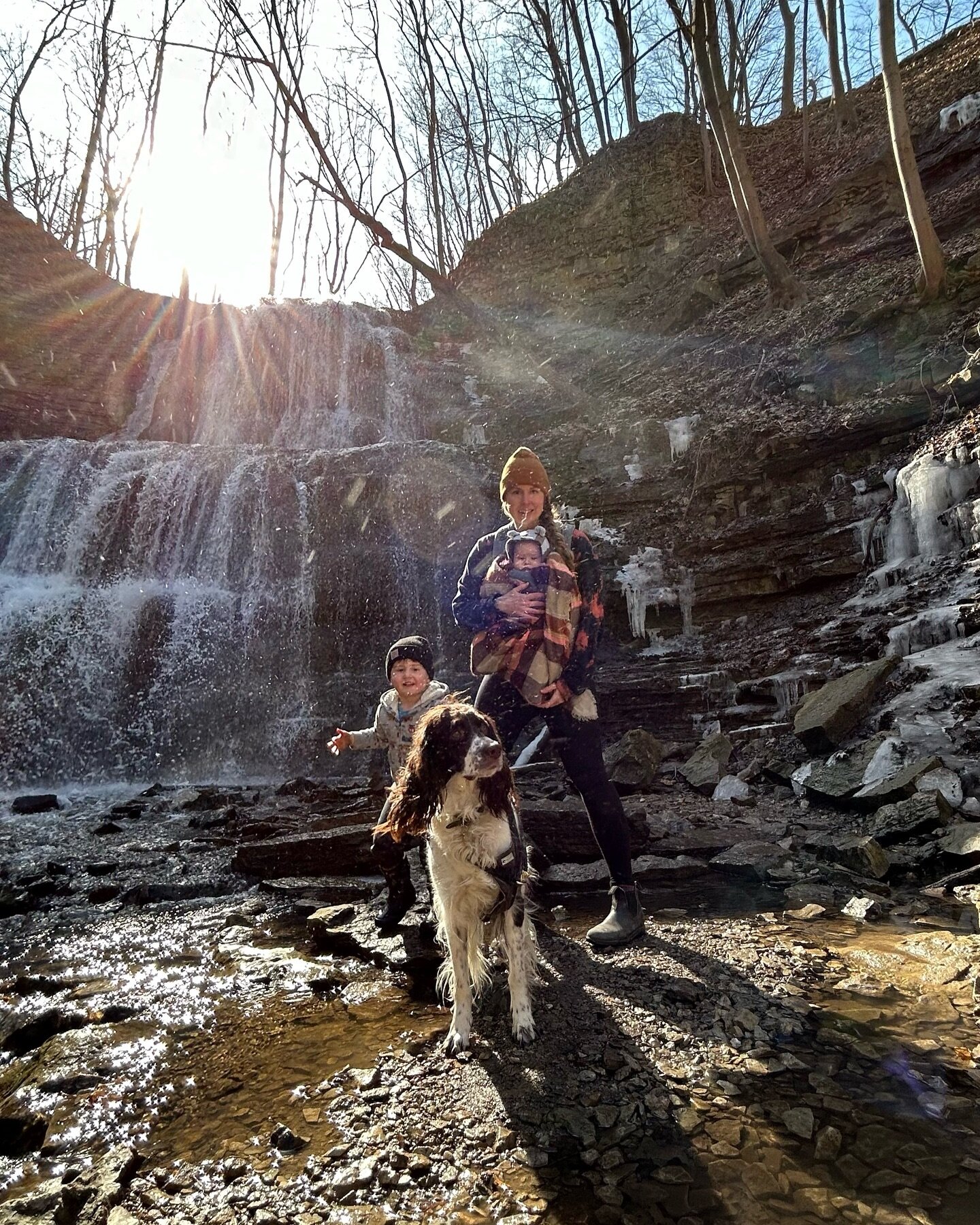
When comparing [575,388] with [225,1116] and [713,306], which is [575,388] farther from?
[225,1116]

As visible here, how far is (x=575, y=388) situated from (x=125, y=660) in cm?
1227

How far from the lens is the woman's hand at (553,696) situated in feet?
10.5

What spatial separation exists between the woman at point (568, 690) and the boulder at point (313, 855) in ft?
7.85

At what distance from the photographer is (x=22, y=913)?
187 inches

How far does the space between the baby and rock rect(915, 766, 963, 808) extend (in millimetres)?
3341

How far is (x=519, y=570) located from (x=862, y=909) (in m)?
2.52

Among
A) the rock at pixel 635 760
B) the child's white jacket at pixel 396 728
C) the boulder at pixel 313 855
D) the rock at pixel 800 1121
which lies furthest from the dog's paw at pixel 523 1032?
the rock at pixel 635 760

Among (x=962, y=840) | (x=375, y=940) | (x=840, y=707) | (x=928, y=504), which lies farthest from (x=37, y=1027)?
(x=928, y=504)

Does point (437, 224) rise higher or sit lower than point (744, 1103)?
higher

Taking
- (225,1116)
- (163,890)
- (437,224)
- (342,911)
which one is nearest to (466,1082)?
(225,1116)

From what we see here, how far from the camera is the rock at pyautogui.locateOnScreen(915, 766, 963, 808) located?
465cm

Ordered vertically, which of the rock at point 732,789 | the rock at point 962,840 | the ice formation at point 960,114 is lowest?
the rock at point 732,789

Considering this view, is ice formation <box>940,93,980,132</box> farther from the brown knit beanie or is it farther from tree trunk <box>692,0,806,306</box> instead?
the brown knit beanie

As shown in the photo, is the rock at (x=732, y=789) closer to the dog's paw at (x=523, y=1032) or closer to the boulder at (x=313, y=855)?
the boulder at (x=313, y=855)
